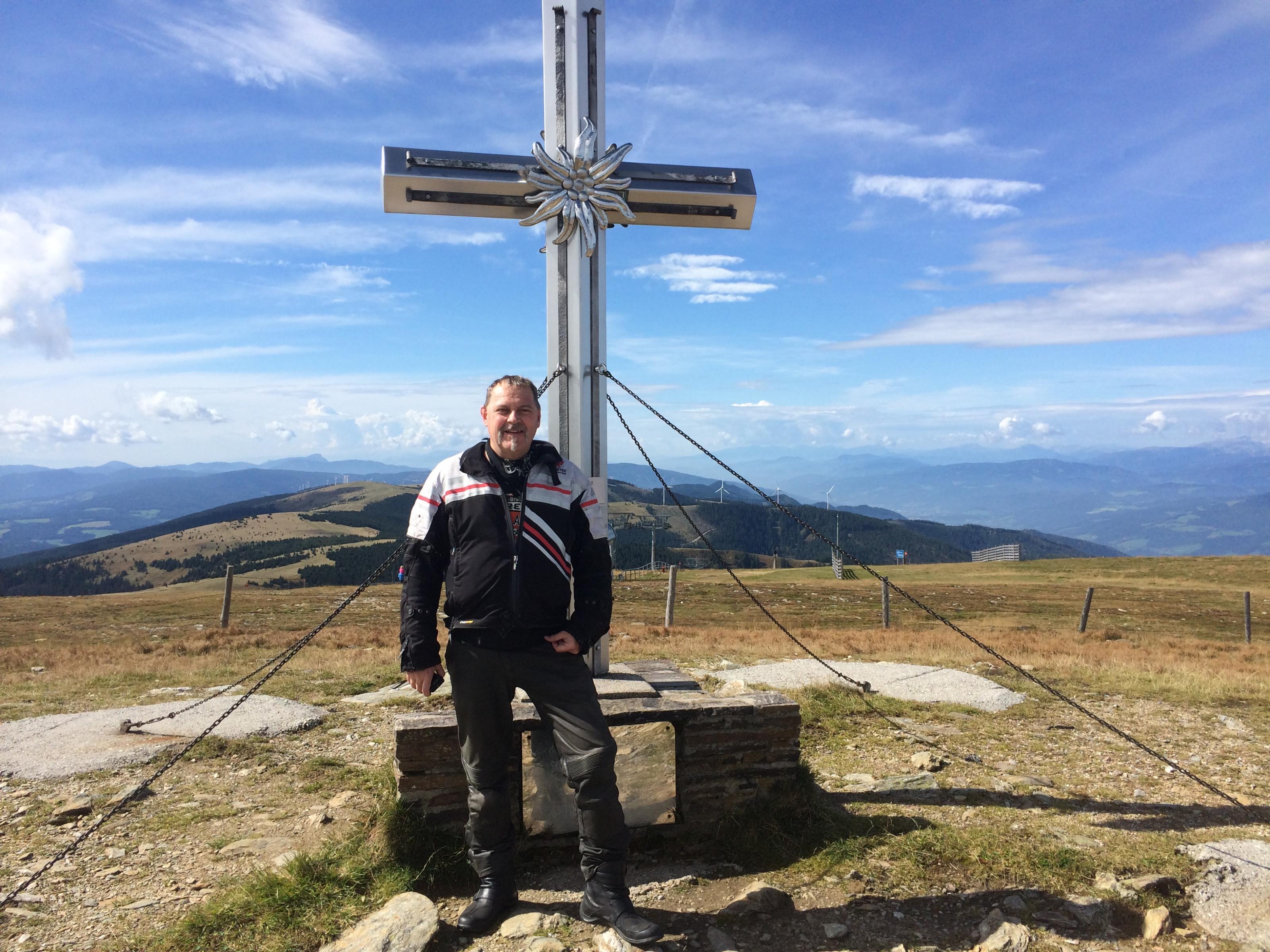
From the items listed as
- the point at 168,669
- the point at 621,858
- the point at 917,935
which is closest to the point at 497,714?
the point at 621,858

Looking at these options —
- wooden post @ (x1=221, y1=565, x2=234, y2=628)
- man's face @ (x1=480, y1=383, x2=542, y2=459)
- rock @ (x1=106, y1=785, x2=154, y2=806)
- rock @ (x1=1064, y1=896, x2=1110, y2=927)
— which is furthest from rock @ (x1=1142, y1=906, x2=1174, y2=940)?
wooden post @ (x1=221, y1=565, x2=234, y2=628)

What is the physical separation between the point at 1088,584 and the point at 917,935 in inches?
2438

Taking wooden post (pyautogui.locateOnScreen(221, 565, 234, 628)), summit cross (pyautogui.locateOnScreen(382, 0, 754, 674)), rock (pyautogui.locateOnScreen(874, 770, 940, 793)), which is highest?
summit cross (pyautogui.locateOnScreen(382, 0, 754, 674))

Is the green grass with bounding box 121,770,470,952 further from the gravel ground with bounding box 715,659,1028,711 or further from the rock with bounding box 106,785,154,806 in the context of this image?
the gravel ground with bounding box 715,659,1028,711

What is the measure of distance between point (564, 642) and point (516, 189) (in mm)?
3759

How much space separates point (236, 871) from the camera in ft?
17.4

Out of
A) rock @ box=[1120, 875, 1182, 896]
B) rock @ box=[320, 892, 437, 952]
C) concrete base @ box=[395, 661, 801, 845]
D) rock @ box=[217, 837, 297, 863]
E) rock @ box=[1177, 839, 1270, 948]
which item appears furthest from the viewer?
rock @ box=[217, 837, 297, 863]

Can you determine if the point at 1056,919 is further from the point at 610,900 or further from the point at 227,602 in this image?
the point at 227,602

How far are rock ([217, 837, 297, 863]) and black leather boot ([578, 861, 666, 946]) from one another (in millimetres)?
2503

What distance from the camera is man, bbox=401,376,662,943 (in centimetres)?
451

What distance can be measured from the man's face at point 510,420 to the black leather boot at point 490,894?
2.46m

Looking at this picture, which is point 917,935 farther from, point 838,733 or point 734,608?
point 734,608

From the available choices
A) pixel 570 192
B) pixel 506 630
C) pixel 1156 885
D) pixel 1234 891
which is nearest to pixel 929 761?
pixel 1156 885

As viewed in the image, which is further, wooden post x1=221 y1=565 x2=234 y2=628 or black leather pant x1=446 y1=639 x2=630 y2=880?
wooden post x1=221 y1=565 x2=234 y2=628
